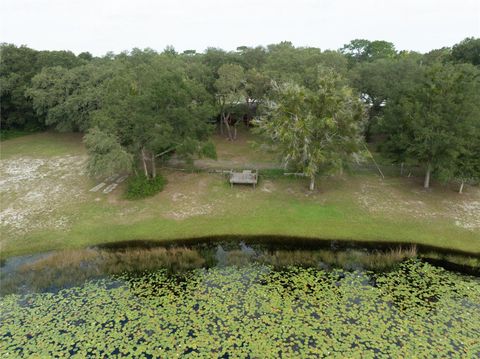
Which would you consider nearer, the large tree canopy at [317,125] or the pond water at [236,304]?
the pond water at [236,304]

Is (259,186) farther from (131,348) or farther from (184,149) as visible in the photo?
(131,348)

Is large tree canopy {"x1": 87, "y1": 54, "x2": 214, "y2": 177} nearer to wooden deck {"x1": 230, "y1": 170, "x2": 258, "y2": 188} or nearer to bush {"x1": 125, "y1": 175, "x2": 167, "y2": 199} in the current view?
bush {"x1": 125, "y1": 175, "x2": 167, "y2": 199}

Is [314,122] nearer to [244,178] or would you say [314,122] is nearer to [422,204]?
[244,178]

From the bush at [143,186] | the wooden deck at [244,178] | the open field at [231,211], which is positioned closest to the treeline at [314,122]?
the bush at [143,186]

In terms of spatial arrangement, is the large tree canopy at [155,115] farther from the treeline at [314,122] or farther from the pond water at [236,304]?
the pond water at [236,304]

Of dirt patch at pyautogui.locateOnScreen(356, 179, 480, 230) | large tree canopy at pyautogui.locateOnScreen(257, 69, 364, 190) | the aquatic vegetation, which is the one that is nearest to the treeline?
large tree canopy at pyautogui.locateOnScreen(257, 69, 364, 190)


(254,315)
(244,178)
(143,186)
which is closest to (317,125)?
(244,178)
